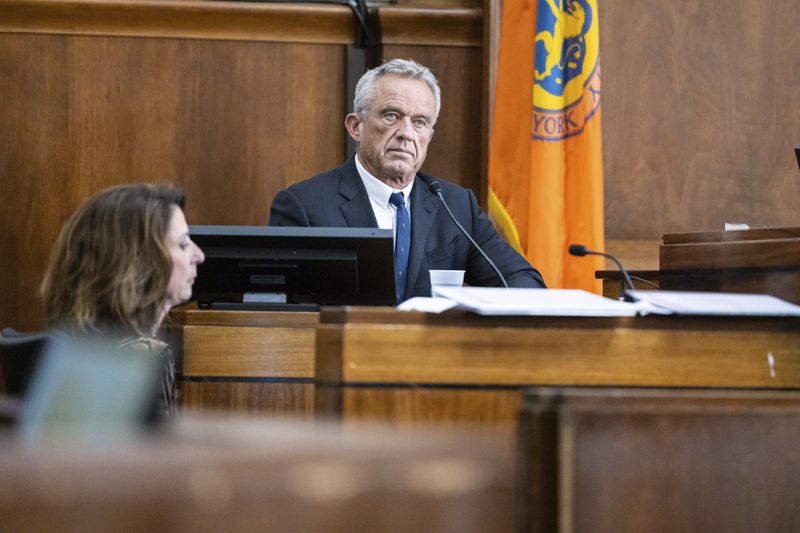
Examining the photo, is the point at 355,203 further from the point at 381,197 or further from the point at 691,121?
the point at 691,121

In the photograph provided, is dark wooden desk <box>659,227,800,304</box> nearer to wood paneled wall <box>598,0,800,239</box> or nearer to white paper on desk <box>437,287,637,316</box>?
white paper on desk <box>437,287,637,316</box>

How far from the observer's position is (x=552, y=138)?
3.88 m

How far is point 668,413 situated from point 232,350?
1.37 m

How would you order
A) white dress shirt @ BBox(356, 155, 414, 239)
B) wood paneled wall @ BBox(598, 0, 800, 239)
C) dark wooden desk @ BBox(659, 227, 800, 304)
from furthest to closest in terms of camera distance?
wood paneled wall @ BBox(598, 0, 800, 239) < white dress shirt @ BBox(356, 155, 414, 239) < dark wooden desk @ BBox(659, 227, 800, 304)

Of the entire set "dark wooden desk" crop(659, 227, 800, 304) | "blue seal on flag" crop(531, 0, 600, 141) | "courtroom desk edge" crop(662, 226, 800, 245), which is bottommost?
"dark wooden desk" crop(659, 227, 800, 304)

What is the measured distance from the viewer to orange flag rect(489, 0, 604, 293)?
3.85 meters

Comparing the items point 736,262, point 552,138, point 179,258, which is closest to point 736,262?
point 736,262

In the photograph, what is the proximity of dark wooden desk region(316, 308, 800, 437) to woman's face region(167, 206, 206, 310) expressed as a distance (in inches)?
22.7

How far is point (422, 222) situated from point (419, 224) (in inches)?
0.6

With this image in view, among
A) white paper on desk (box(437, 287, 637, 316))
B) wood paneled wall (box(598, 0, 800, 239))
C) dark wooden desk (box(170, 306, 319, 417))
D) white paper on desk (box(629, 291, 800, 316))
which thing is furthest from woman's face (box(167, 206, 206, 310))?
wood paneled wall (box(598, 0, 800, 239))

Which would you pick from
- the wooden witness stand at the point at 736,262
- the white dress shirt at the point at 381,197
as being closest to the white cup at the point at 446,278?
the wooden witness stand at the point at 736,262

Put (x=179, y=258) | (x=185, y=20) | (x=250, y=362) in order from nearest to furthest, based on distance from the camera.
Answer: (x=179, y=258)
(x=250, y=362)
(x=185, y=20)

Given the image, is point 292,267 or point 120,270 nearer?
point 120,270

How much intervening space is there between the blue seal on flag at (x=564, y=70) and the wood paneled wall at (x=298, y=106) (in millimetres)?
285
